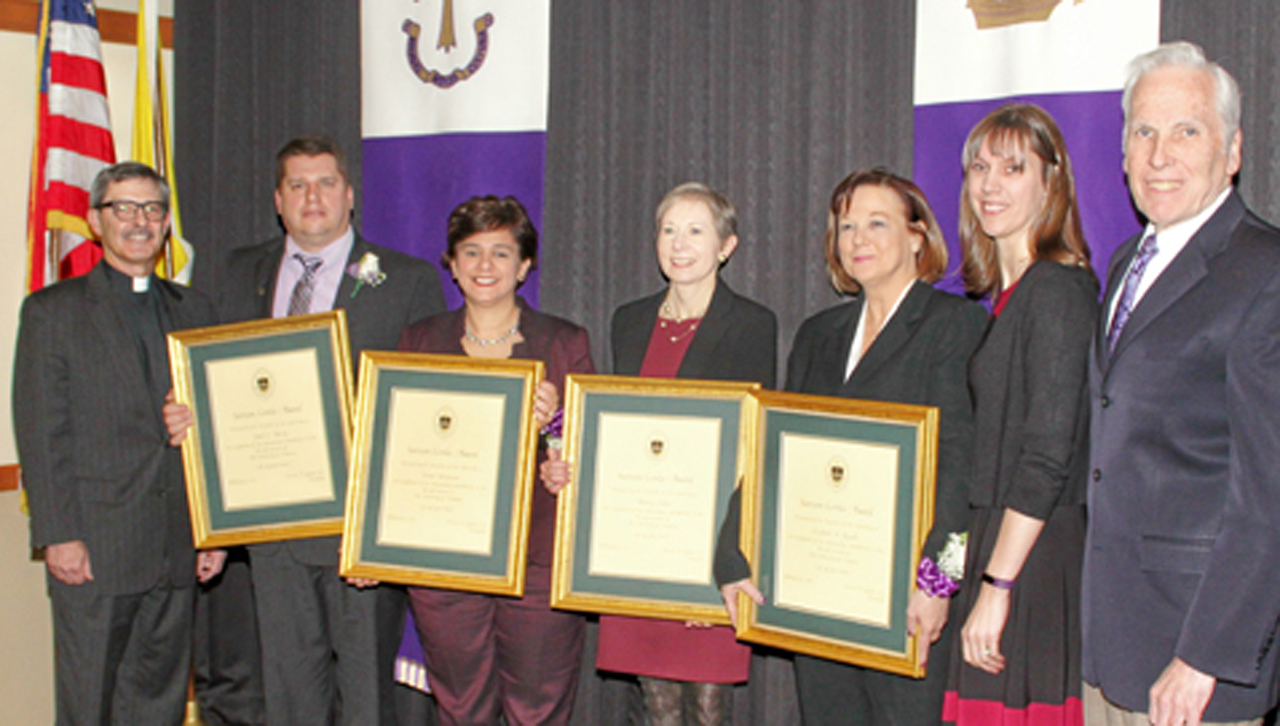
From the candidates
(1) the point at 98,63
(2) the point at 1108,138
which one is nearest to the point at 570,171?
(2) the point at 1108,138

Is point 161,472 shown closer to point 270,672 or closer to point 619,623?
point 270,672

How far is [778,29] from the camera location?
147 inches

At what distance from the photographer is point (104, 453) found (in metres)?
3.36

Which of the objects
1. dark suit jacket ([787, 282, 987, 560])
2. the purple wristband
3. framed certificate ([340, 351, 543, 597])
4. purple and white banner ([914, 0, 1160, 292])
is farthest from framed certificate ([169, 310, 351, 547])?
purple and white banner ([914, 0, 1160, 292])

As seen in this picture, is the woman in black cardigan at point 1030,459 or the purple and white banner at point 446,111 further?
the purple and white banner at point 446,111

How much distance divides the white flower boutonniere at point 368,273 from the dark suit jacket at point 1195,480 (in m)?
2.36

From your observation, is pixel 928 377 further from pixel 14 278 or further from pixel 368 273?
pixel 14 278

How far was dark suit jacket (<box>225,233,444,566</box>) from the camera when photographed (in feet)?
11.3

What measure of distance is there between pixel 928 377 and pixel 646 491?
2.88 feet

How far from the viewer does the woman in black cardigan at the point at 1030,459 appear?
7.27 feet

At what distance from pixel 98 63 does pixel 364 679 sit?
10.3 ft

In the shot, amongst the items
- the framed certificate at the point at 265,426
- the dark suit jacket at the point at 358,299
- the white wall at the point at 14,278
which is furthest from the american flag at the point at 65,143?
the framed certificate at the point at 265,426

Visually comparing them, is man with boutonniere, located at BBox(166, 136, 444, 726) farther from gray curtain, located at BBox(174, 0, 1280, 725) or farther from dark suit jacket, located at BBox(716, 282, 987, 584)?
dark suit jacket, located at BBox(716, 282, 987, 584)

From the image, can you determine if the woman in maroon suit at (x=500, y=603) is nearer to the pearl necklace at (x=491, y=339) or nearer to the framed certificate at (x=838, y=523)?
the pearl necklace at (x=491, y=339)
